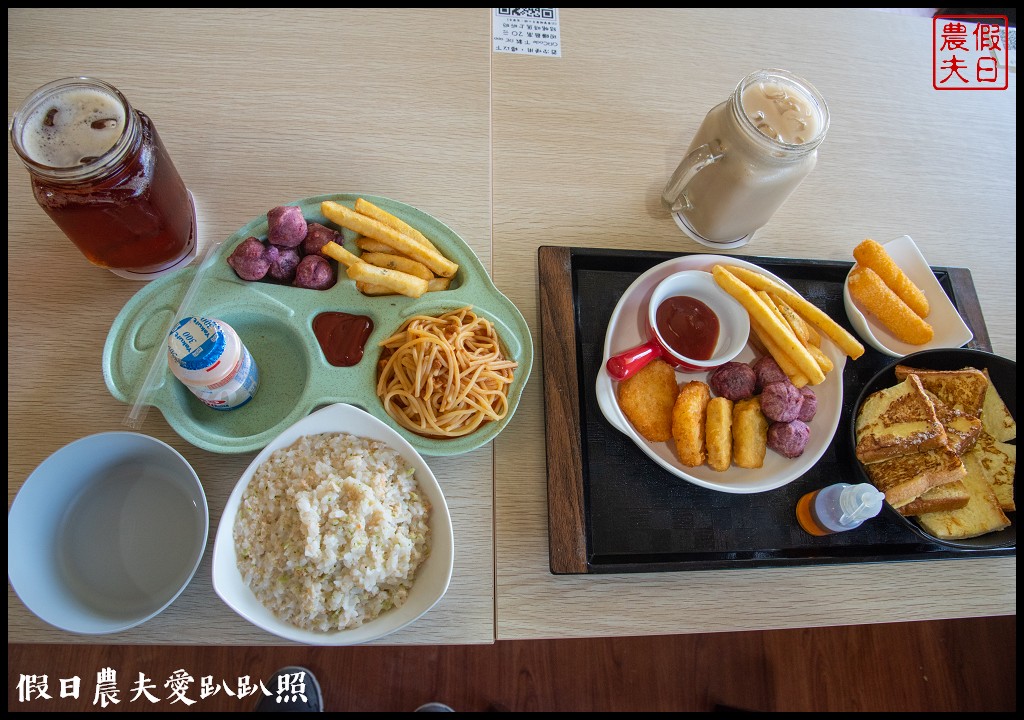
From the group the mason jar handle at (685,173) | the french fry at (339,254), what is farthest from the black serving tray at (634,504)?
the french fry at (339,254)

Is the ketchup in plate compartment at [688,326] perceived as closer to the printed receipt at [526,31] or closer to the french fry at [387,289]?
the french fry at [387,289]

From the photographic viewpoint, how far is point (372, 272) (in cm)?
141

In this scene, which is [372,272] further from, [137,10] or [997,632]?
[997,632]

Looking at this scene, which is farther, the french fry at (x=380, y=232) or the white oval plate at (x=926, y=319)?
the white oval plate at (x=926, y=319)

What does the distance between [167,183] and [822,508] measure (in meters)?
1.75

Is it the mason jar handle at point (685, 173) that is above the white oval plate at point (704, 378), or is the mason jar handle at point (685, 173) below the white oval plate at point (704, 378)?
above

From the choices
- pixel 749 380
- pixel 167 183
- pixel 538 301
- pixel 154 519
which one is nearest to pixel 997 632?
pixel 749 380

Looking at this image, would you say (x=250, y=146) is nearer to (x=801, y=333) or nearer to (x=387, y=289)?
(x=387, y=289)

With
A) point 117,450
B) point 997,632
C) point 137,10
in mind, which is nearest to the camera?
point 117,450

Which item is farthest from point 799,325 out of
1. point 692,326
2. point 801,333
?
point 692,326

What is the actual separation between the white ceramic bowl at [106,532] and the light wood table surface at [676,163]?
2.36 feet

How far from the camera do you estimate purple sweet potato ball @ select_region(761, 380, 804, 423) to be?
141 cm

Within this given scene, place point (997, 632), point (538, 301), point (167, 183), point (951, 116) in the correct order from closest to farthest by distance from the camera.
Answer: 1. point (167, 183)
2. point (538, 301)
3. point (951, 116)
4. point (997, 632)

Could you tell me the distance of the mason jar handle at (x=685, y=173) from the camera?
1.53 m
